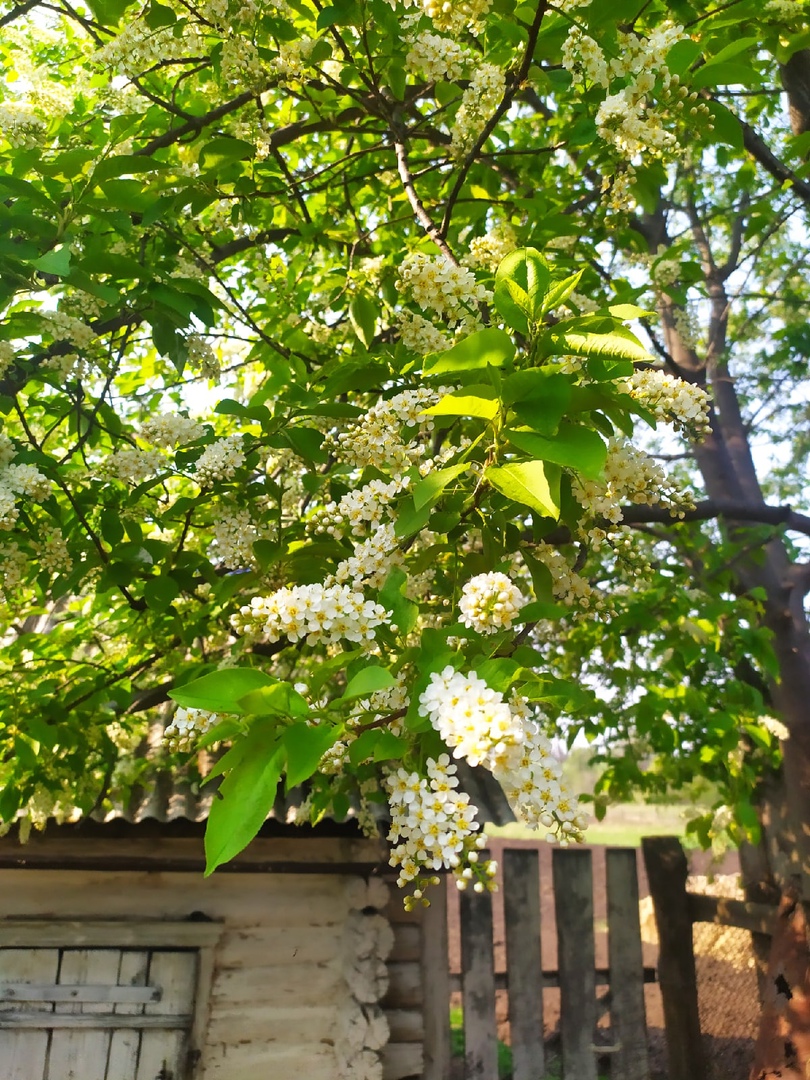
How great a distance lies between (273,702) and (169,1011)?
9.83 feet

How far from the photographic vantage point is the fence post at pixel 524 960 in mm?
4145

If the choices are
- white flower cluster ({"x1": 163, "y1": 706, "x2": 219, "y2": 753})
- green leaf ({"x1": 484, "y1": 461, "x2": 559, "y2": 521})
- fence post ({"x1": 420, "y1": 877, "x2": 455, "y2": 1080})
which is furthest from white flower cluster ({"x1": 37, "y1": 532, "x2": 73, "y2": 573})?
fence post ({"x1": 420, "y1": 877, "x2": 455, "y2": 1080})

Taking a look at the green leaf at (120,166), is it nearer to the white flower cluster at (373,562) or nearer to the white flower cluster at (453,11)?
the white flower cluster at (453,11)

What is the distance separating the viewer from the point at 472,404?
1.15 meters

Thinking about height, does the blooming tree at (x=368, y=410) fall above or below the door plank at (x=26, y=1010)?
above

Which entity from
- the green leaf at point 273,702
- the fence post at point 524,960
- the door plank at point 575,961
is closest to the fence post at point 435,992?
the fence post at point 524,960

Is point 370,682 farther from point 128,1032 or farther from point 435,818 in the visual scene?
point 128,1032

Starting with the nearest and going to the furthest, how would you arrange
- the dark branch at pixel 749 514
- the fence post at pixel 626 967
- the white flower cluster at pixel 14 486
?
the white flower cluster at pixel 14 486, the dark branch at pixel 749 514, the fence post at pixel 626 967

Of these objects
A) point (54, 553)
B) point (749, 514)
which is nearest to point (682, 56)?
point (54, 553)

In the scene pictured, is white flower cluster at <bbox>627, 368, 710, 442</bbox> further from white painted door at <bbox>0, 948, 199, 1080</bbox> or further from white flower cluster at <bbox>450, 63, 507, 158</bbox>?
white painted door at <bbox>0, 948, 199, 1080</bbox>

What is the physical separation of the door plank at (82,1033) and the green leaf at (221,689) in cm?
294

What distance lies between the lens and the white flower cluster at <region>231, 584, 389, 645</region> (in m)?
1.21

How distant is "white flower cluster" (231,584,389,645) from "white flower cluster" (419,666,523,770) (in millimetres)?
247

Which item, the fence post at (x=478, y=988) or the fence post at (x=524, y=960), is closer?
the fence post at (x=478, y=988)
